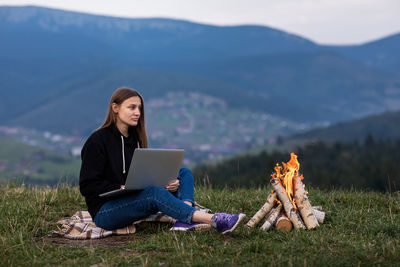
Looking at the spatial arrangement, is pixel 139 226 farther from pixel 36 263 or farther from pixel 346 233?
pixel 346 233

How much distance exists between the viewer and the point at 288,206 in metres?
6.13

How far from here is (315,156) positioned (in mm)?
89625

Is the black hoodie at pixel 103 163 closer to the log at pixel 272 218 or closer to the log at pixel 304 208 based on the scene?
the log at pixel 272 218

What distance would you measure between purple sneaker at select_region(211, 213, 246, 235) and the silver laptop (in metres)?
0.81

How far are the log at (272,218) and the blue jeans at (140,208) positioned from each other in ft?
2.95

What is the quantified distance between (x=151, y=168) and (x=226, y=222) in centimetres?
107

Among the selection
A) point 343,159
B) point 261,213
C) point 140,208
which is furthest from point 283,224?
Result: point 343,159

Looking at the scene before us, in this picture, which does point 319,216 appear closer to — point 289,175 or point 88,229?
point 289,175

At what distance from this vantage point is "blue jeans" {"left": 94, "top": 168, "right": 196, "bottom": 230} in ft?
19.2

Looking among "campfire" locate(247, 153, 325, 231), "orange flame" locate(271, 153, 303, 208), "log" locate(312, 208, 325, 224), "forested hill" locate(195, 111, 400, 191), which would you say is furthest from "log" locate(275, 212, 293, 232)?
"forested hill" locate(195, 111, 400, 191)

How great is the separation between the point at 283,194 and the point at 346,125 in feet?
523

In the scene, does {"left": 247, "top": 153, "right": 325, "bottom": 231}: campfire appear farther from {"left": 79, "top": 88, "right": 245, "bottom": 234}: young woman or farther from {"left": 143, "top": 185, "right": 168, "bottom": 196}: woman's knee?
{"left": 143, "top": 185, "right": 168, "bottom": 196}: woman's knee

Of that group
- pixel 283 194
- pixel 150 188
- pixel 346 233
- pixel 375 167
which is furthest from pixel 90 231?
pixel 375 167

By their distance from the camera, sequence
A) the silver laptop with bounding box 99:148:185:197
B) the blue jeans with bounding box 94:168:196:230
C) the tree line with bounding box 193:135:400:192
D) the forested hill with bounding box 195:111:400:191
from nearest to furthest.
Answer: the silver laptop with bounding box 99:148:185:197 < the blue jeans with bounding box 94:168:196:230 < the forested hill with bounding box 195:111:400:191 < the tree line with bounding box 193:135:400:192
